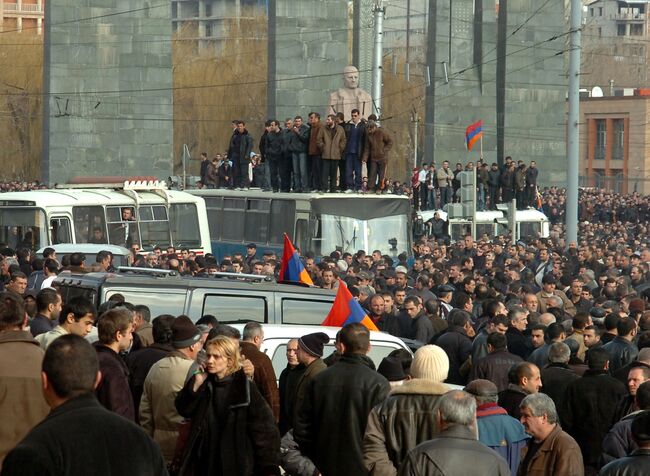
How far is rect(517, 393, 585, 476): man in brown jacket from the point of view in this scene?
7.27m

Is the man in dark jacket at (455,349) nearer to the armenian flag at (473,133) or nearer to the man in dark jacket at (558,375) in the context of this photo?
→ the man in dark jacket at (558,375)

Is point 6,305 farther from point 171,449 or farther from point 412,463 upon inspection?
point 412,463

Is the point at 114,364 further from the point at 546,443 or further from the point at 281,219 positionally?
the point at 281,219

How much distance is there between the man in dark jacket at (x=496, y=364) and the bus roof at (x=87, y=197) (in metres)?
15.5

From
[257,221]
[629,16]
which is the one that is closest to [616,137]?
[257,221]

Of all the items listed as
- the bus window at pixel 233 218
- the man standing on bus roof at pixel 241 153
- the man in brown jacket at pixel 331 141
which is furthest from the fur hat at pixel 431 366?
Answer: the man standing on bus roof at pixel 241 153

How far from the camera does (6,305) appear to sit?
24.5 ft

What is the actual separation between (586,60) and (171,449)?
141001 millimetres

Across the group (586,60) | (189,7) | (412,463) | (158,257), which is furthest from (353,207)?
(189,7)

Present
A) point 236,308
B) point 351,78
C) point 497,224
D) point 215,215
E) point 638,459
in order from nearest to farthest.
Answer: point 638,459
point 236,308
point 215,215
point 497,224
point 351,78

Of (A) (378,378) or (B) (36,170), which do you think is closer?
(A) (378,378)

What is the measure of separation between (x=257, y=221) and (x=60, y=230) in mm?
5655

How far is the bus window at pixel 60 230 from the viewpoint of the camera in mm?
25189

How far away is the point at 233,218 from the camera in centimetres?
3127
